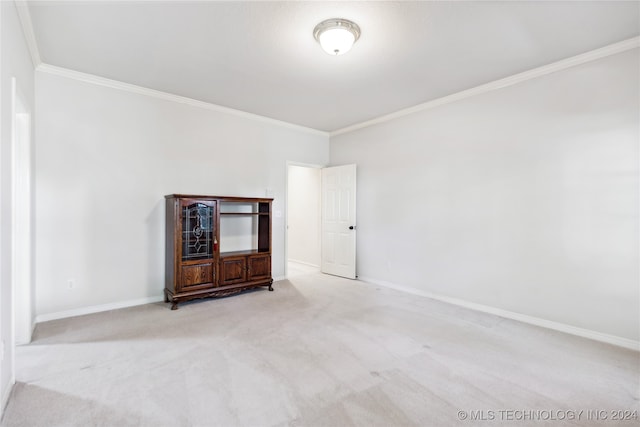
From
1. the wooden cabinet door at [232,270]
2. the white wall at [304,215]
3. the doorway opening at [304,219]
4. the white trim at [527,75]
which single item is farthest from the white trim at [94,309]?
the white trim at [527,75]

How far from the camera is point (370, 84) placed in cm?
376

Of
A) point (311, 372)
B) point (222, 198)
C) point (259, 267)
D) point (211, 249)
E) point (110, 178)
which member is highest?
point (110, 178)

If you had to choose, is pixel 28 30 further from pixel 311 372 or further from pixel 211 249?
pixel 311 372

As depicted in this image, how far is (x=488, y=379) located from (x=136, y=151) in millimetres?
4382

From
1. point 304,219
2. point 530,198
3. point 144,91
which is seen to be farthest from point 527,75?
point 304,219

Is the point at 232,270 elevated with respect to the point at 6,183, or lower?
lower

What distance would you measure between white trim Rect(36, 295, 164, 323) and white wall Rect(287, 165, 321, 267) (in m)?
3.19

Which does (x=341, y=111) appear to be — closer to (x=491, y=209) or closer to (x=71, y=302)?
(x=491, y=209)

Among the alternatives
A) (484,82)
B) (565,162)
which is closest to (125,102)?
(484,82)

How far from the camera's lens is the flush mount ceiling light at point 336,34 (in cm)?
252

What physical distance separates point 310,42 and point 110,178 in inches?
111

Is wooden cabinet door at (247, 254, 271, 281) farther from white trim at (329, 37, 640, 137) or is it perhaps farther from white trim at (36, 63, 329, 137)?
white trim at (329, 37, 640, 137)

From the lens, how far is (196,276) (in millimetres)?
3945

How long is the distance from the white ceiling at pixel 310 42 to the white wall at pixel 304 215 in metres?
2.77
